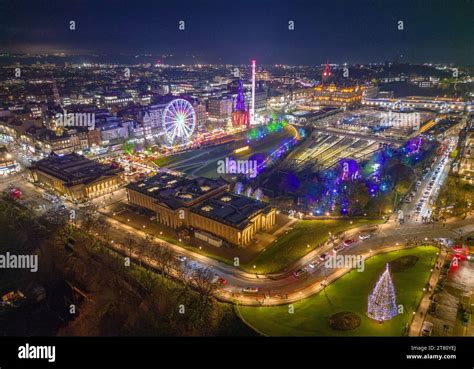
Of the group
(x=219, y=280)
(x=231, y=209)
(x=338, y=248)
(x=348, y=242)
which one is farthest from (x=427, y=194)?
(x=219, y=280)

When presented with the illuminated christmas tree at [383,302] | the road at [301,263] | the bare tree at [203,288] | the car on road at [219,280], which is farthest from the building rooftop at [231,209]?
the illuminated christmas tree at [383,302]

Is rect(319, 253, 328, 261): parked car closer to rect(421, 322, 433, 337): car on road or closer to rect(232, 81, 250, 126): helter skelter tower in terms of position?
rect(421, 322, 433, 337): car on road

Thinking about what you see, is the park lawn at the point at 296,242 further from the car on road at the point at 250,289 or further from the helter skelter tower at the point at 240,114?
the helter skelter tower at the point at 240,114

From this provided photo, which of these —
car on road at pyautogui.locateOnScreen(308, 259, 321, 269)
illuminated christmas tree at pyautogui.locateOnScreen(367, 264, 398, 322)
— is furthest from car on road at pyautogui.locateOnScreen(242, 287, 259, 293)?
illuminated christmas tree at pyautogui.locateOnScreen(367, 264, 398, 322)

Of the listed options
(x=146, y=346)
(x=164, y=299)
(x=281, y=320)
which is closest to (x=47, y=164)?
(x=164, y=299)

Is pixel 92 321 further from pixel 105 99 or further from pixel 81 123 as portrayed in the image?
pixel 105 99

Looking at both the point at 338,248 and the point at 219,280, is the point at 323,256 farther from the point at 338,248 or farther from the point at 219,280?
the point at 219,280

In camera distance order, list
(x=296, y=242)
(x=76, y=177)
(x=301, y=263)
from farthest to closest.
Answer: (x=76, y=177) < (x=296, y=242) < (x=301, y=263)
